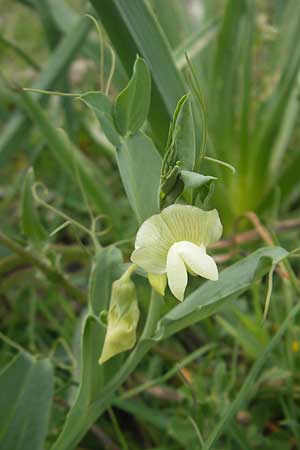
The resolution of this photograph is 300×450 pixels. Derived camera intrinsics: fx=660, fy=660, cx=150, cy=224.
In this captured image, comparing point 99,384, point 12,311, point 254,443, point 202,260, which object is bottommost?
point 254,443

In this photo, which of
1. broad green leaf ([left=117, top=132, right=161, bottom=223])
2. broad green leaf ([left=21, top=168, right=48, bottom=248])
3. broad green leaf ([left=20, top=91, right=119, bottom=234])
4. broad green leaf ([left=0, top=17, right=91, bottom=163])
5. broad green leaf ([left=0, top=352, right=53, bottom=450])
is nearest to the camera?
broad green leaf ([left=117, top=132, right=161, bottom=223])

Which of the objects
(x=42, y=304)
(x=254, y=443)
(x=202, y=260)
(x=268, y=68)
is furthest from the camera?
(x=268, y=68)

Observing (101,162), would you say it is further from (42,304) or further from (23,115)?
(42,304)

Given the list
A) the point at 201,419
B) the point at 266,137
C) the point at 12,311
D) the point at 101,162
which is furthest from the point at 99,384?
the point at 101,162

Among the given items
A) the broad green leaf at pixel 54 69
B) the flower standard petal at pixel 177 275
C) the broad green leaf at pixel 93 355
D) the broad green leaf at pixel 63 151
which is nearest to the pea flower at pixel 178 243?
the flower standard petal at pixel 177 275

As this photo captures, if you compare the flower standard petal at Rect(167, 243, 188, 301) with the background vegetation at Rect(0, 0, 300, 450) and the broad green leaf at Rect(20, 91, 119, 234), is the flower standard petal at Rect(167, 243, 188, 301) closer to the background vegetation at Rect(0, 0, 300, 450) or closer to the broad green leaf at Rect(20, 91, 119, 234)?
the background vegetation at Rect(0, 0, 300, 450)

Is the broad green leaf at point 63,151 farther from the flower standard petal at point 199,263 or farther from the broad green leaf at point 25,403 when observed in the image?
the flower standard petal at point 199,263

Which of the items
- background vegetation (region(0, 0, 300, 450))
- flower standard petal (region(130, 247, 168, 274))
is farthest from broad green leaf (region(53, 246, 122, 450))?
flower standard petal (region(130, 247, 168, 274))
